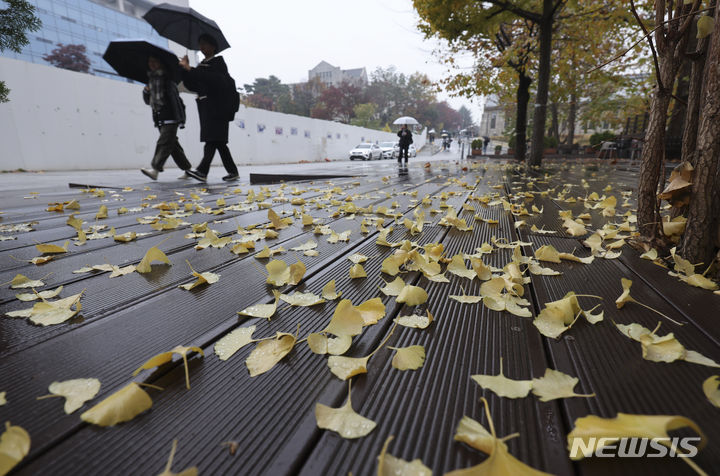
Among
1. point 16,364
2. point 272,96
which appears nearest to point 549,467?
point 16,364

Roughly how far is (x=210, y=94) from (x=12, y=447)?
4981 mm

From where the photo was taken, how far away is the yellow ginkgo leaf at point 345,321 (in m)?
0.81

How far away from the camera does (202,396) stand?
627 millimetres

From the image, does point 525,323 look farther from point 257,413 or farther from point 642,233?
point 642,233

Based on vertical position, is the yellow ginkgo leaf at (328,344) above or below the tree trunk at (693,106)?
below

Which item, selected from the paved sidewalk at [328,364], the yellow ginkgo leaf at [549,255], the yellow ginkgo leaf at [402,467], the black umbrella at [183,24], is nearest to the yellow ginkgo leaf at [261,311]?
the paved sidewalk at [328,364]

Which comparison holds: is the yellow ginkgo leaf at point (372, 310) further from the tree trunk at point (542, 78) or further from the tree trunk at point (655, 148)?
the tree trunk at point (542, 78)

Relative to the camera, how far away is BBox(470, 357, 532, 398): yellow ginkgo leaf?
62 centimetres

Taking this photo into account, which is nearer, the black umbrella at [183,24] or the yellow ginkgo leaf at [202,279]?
the yellow ginkgo leaf at [202,279]

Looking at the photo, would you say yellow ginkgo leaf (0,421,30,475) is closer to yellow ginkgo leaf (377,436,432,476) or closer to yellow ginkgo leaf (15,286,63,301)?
yellow ginkgo leaf (377,436,432,476)

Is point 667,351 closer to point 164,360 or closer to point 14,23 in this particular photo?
point 164,360

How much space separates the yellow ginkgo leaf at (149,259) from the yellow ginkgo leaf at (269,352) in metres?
0.78

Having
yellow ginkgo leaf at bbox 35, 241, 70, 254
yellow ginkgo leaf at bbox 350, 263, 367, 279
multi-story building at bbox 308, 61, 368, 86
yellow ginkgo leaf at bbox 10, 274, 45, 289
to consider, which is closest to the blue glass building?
yellow ginkgo leaf at bbox 35, 241, 70, 254

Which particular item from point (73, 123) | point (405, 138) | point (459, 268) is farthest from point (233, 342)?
point (73, 123)
